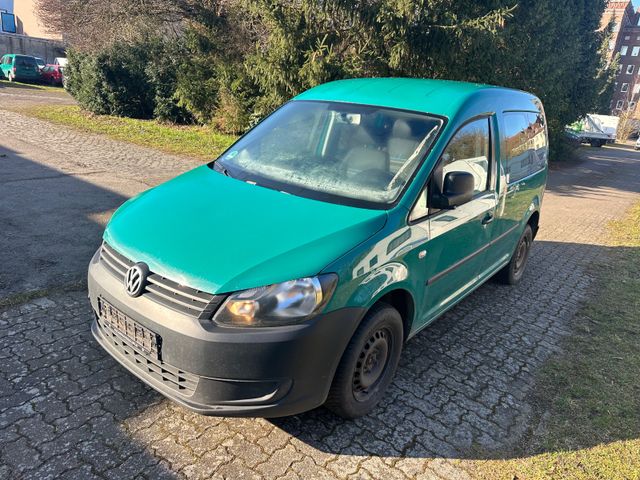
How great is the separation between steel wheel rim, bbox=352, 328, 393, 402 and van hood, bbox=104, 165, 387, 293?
27.0 inches

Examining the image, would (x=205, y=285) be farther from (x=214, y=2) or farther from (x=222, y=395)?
(x=214, y=2)

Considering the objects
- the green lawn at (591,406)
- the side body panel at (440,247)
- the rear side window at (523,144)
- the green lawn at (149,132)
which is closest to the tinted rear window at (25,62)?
the green lawn at (149,132)

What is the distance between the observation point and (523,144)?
15.6 ft

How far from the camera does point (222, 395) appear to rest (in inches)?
93.6

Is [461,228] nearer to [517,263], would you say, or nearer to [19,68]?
[517,263]

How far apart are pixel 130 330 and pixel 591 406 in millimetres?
3209

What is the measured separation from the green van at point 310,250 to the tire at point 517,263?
4.33ft

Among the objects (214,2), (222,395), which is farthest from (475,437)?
(214,2)

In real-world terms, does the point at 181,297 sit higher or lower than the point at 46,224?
higher

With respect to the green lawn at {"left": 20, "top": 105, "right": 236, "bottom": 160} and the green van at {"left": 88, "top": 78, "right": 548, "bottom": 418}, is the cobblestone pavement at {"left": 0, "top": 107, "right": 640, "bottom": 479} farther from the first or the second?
the green lawn at {"left": 20, "top": 105, "right": 236, "bottom": 160}

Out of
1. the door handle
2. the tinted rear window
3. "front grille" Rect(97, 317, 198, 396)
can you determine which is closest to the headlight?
"front grille" Rect(97, 317, 198, 396)

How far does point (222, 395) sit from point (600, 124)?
41.9 m

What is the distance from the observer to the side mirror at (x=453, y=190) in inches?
120

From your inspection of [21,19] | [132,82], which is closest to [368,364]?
[132,82]
